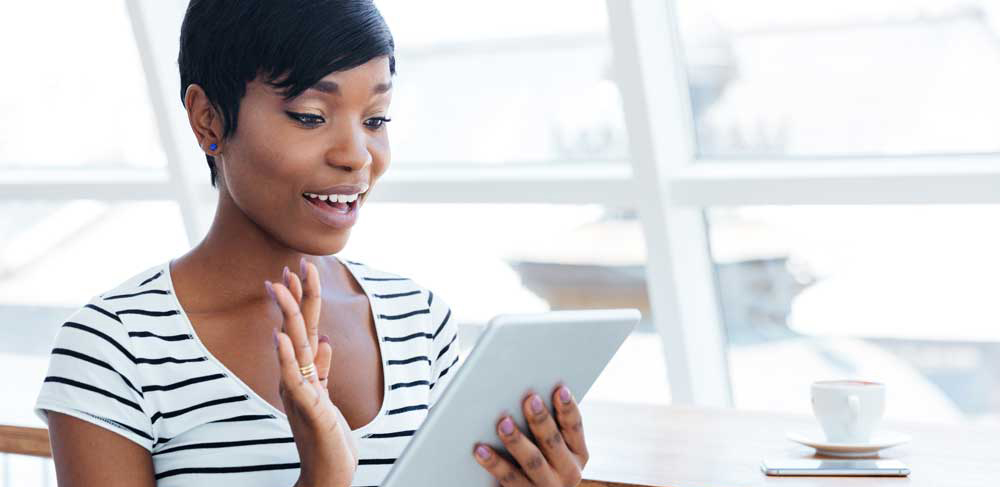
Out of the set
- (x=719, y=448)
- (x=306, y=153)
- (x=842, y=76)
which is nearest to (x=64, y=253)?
(x=842, y=76)

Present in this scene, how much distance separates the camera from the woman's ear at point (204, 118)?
3.68 feet

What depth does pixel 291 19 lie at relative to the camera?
1.08 metres

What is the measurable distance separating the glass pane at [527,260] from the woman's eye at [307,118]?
1.66 metres

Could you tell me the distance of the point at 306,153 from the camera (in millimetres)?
1088

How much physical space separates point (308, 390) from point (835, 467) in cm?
80

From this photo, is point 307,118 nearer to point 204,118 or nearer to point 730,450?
point 204,118

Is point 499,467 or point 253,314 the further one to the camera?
point 253,314

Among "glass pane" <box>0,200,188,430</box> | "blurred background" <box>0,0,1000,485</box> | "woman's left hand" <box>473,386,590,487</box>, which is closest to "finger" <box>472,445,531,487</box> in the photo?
"woman's left hand" <box>473,386,590,487</box>

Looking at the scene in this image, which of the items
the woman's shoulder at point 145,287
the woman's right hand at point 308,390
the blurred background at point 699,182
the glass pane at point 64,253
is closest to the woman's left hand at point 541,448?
the woman's right hand at point 308,390

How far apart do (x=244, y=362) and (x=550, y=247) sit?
177cm

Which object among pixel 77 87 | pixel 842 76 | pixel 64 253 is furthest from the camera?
pixel 64 253

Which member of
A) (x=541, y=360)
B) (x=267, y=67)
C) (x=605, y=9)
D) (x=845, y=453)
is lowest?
(x=845, y=453)

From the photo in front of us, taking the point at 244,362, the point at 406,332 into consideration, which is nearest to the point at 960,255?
the point at 406,332

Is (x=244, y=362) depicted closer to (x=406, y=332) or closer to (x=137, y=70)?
(x=406, y=332)
